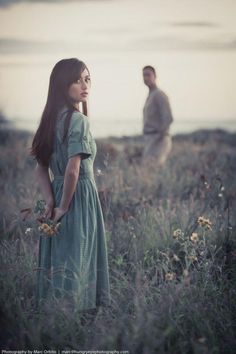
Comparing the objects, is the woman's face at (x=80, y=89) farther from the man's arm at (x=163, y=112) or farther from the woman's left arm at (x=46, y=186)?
the man's arm at (x=163, y=112)

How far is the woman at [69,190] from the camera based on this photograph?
3.54m

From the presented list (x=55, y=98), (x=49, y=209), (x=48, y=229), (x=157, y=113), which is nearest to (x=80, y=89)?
(x=55, y=98)

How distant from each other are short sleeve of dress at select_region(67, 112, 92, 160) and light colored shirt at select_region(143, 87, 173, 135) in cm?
577

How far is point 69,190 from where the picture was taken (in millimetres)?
3514

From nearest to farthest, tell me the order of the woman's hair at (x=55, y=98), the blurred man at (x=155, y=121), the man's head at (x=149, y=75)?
1. the woman's hair at (x=55, y=98)
2. the man's head at (x=149, y=75)
3. the blurred man at (x=155, y=121)

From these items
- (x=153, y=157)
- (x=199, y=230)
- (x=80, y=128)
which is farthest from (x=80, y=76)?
(x=153, y=157)

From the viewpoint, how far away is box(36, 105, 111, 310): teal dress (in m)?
3.59

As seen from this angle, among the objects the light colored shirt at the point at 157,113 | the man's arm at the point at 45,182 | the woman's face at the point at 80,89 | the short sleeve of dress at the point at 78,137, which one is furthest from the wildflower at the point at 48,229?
the light colored shirt at the point at 157,113

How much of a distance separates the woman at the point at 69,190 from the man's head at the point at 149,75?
5.36 metres

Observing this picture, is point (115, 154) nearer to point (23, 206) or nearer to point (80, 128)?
point (23, 206)

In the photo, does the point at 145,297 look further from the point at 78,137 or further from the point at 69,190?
the point at 78,137

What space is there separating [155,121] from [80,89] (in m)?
5.95

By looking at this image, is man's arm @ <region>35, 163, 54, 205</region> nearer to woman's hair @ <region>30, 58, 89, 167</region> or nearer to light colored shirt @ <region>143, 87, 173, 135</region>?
woman's hair @ <region>30, 58, 89, 167</region>

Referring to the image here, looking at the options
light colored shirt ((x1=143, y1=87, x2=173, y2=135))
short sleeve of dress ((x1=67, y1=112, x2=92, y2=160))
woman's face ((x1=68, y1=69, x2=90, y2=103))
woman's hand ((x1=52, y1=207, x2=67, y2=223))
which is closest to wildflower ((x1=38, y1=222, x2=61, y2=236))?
woman's hand ((x1=52, y1=207, x2=67, y2=223))
